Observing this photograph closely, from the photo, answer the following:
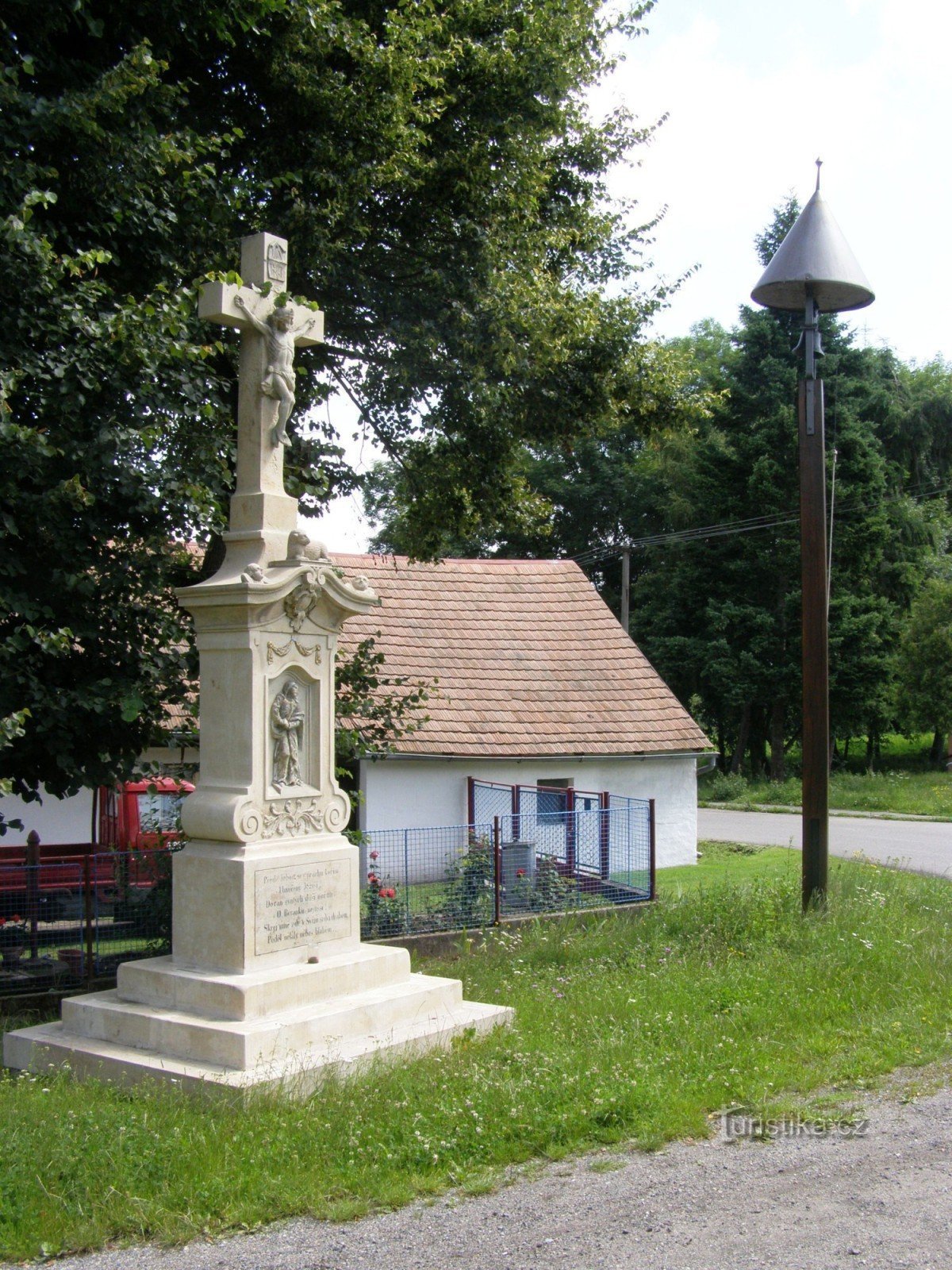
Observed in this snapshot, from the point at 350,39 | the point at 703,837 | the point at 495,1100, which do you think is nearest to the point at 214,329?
the point at 350,39

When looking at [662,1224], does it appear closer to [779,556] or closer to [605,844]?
[605,844]

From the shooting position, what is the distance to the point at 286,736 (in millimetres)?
7883

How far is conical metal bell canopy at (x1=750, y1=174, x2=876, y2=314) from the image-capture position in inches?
427

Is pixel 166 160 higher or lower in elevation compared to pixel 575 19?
lower

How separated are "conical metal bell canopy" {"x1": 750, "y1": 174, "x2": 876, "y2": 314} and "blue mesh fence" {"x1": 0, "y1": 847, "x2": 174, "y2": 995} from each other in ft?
24.0

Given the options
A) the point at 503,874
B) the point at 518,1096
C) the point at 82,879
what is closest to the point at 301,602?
the point at 518,1096

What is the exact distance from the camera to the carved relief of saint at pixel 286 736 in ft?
25.7

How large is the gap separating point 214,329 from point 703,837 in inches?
698

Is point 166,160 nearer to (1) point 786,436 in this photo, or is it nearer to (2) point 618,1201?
(2) point 618,1201

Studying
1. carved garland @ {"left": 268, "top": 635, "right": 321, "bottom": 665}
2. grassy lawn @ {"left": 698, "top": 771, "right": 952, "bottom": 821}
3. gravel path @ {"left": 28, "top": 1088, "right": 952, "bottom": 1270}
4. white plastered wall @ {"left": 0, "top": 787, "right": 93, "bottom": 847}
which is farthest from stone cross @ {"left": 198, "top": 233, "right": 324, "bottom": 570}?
grassy lawn @ {"left": 698, "top": 771, "right": 952, "bottom": 821}

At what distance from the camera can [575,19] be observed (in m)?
12.2

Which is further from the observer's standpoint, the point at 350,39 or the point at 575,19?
the point at 575,19

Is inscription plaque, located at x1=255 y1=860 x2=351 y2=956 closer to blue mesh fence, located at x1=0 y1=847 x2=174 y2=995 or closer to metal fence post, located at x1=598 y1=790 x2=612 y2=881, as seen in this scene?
blue mesh fence, located at x1=0 y1=847 x2=174 y2=995
